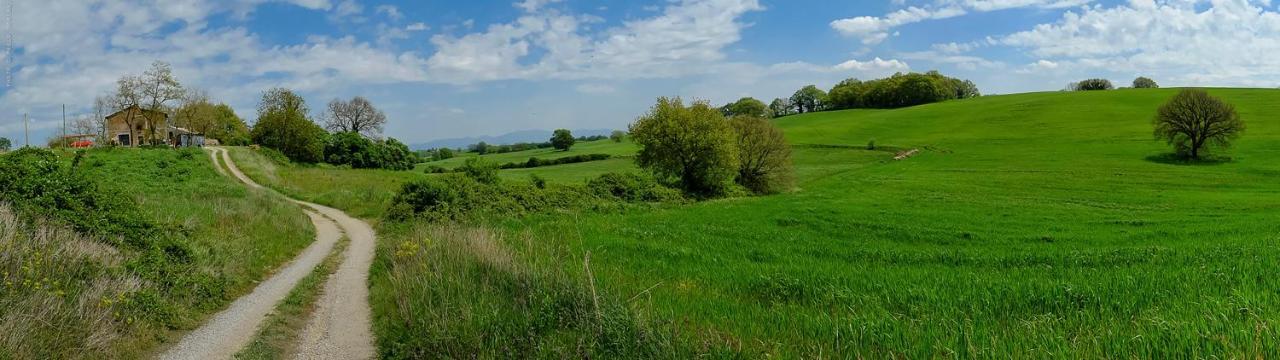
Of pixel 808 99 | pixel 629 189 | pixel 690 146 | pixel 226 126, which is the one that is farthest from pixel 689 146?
pixel 808 99

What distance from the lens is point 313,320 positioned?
10.8 meters

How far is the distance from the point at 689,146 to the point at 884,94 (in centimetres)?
11517

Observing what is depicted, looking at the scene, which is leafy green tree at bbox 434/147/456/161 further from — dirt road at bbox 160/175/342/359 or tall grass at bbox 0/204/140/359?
tall grass at bbox 0/204/140/359

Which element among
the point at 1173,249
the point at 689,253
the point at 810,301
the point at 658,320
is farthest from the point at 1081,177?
the point at 658,320

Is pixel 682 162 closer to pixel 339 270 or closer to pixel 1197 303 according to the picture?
pixel 339 270

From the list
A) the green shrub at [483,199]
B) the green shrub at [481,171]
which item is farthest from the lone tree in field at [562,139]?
the green shrub at [481,171]

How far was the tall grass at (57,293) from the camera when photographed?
301 inches

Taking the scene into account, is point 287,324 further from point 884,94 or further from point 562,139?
point 884,94

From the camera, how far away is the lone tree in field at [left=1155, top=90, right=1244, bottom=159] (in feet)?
199

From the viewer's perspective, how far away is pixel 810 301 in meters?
9.37

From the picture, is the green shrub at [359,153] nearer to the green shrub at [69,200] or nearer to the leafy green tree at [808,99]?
the green shrub at [69,200]

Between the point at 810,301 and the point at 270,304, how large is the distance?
989 centimetres

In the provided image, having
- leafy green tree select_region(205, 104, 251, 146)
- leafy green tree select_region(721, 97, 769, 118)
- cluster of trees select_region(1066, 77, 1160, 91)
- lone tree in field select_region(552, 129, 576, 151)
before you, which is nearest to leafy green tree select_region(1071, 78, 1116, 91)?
cluster of trees select_region(1066, 77, 1160, 91)

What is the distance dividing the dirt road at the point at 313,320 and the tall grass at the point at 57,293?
0.96 metres
